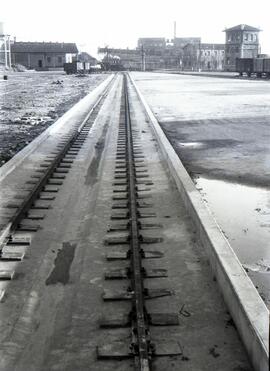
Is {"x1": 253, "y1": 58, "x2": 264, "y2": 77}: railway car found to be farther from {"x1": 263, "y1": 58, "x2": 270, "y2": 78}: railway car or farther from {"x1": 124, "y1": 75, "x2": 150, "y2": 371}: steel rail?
{"x1": 124, "y1": 75, "x2": 150, "y2": 371}: steel rail

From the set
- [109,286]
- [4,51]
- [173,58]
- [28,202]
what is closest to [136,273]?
[109,286]

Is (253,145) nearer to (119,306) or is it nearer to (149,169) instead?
(149,169)

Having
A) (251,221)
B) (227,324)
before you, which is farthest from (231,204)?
(227,324)

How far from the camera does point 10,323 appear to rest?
4.90 meters

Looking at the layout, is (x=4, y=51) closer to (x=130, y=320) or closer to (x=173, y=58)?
(x=173, y=58)

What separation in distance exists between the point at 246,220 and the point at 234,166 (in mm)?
4127

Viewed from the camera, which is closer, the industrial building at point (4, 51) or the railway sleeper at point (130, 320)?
the railway sleeper at point (130, 320)

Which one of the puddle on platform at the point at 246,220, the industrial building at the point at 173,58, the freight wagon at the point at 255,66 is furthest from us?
the industrial building at the point at 173,58

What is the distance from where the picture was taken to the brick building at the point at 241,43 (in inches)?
4385

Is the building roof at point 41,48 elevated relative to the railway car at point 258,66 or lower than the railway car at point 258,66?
elevated

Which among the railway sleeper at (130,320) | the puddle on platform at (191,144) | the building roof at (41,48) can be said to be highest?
the building roof at (41,48)

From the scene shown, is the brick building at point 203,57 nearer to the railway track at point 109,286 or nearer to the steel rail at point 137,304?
the railway track at point 109,286

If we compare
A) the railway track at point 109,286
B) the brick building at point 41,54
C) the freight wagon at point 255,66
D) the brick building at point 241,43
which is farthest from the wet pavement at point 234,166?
the brick building at point 41,54

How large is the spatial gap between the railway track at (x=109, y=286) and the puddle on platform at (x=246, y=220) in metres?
0.58
